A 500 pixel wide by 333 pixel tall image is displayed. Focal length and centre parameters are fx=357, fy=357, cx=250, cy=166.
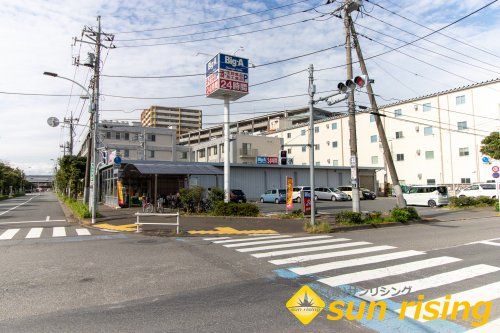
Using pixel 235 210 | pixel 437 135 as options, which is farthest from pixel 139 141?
pixel 235 210

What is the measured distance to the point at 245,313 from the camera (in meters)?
5.07

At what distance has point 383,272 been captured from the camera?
288 inches

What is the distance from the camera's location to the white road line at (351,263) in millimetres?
7560

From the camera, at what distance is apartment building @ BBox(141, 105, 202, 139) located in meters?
113

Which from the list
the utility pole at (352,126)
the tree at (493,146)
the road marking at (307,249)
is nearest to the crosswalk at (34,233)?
the road marking at (307,249)

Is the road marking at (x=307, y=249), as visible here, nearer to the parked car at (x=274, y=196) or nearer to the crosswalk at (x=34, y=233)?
the crosswalk at (x=34, y=233)

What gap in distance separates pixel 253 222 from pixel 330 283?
11.0 metres

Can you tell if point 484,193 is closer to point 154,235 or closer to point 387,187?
point 387,187

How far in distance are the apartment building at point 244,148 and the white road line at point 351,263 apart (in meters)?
47.9

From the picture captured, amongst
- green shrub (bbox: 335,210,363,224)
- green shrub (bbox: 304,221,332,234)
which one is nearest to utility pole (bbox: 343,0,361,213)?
green shrub (bbox: 335,210,363,224)

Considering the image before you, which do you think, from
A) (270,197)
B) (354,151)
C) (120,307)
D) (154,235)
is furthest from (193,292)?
(270,197)

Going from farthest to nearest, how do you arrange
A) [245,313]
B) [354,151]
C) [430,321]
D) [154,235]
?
[354,151], [154,235], [245,313], [430,321]

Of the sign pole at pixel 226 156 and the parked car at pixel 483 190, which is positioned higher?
the sign pole at pixel 226 156

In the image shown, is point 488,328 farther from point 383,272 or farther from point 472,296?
point 383,272
